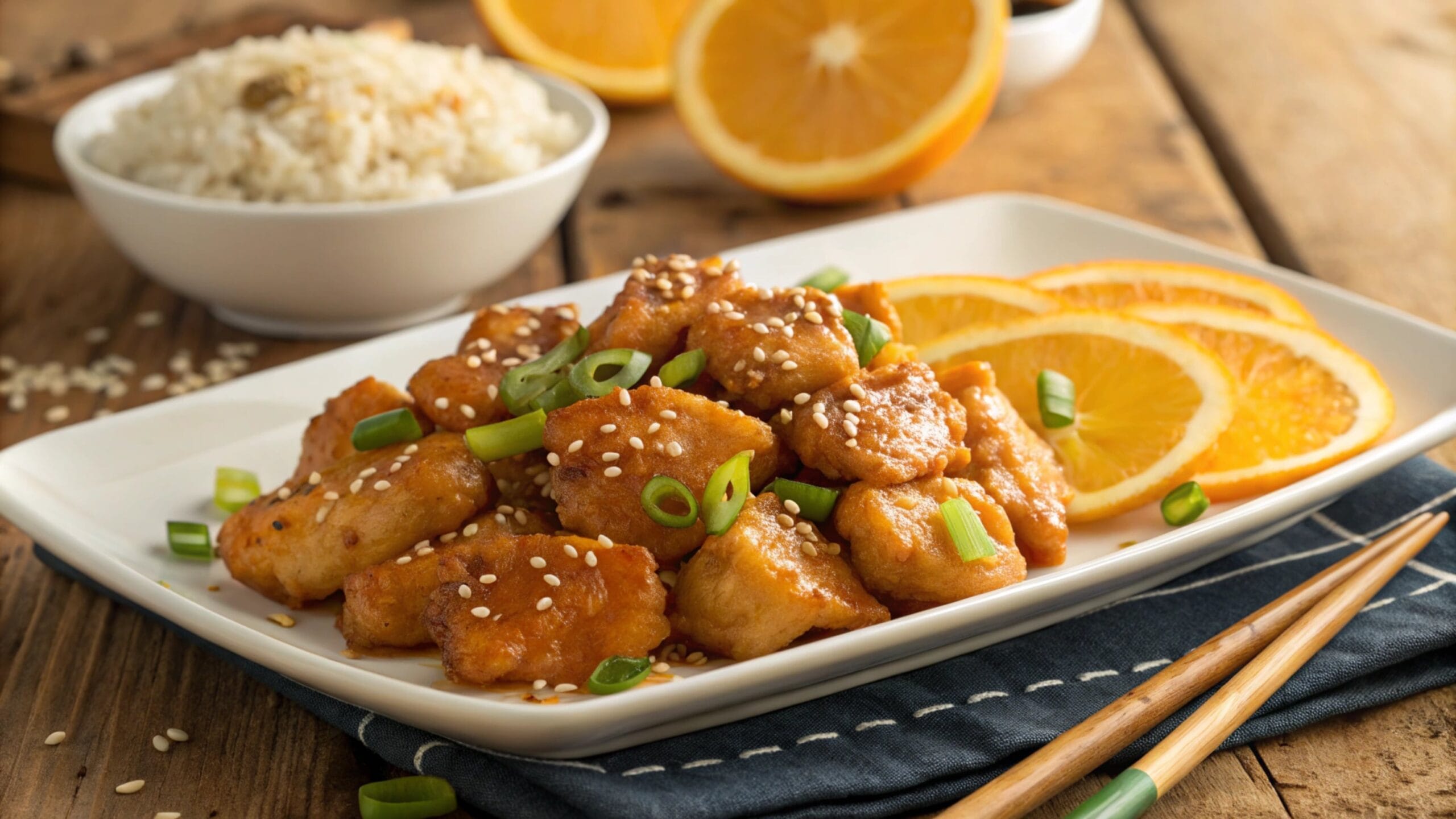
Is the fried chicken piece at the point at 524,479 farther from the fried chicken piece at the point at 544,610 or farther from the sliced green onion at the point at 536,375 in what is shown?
the fried chicken piece at the point at 544,610

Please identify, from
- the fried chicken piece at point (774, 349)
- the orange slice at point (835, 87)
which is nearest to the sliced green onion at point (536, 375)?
the fried chicken piece at point (774, 349)

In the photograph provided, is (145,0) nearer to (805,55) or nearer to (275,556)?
(805,55)

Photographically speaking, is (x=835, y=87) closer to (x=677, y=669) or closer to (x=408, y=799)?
(x=677, y=669)

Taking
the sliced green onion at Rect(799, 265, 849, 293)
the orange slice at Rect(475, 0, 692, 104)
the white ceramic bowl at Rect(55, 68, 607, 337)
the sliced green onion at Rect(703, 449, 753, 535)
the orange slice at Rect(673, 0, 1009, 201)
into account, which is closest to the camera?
the sliced green onion at Rect(703, 449, 753, 535)

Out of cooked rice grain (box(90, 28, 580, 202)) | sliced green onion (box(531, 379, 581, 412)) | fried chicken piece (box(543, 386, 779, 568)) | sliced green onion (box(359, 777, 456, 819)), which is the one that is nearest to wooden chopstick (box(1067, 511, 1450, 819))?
fried chicken piece (box(543, 386, 779, 568))

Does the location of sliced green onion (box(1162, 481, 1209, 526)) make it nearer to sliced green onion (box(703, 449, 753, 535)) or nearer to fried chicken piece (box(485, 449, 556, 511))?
sliced green onion (box(703, 449, 753, 535))

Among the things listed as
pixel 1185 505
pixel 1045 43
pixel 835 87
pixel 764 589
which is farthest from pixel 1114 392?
pixel 1045 43

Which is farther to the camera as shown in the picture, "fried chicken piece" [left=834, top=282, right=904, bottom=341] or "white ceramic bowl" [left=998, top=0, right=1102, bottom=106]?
"white ceramic bowl" [left=998, top=0, right=1102, bottom=106]
